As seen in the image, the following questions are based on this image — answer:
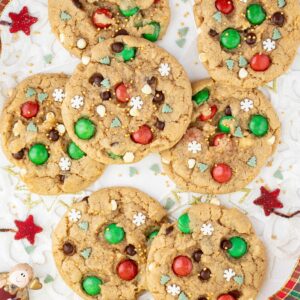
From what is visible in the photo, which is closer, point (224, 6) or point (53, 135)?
point (224, 6)

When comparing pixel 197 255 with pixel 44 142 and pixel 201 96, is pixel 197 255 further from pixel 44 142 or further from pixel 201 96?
pixel 44 142

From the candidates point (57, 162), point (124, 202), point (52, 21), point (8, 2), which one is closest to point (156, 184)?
point (124, 202)

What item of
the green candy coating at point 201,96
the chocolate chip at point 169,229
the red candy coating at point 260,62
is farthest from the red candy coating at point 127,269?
the red candy coating at point 260,62

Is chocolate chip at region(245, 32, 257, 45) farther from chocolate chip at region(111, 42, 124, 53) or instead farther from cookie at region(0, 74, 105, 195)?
cookie at region(0, 74, 105, 195)

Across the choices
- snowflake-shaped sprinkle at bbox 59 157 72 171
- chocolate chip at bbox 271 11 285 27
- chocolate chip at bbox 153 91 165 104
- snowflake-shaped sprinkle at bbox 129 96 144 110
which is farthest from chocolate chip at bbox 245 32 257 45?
snowflake-shaped sprinkle at bbox 59 157 72 171

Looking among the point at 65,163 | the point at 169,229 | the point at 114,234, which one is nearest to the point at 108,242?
the point at 114,234

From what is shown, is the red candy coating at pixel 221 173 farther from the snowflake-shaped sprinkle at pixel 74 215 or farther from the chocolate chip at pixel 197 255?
the snowflake-shaped sprinkle at pixel 74 215
